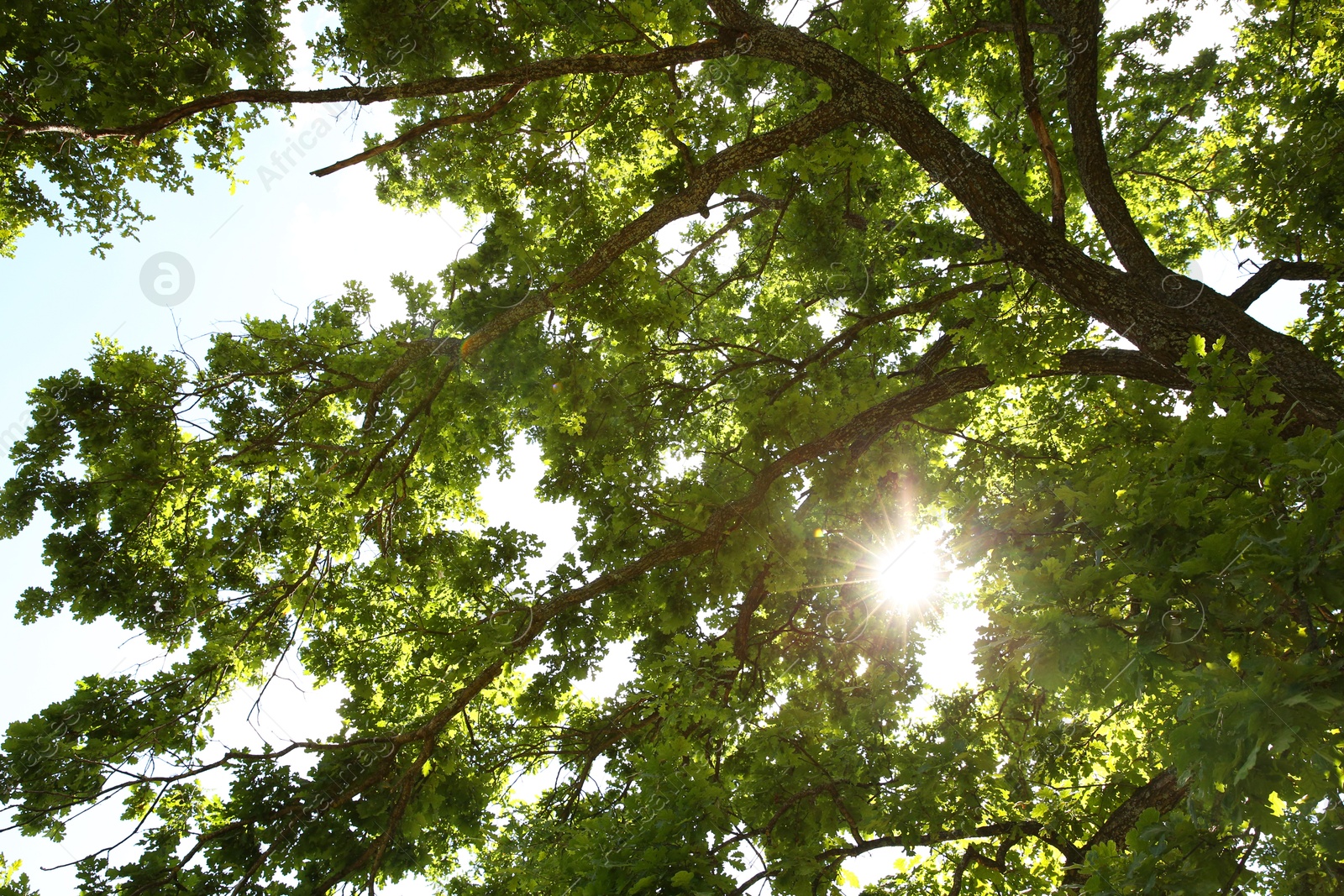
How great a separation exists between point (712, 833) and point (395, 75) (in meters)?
7.60

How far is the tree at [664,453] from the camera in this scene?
15.4 feet

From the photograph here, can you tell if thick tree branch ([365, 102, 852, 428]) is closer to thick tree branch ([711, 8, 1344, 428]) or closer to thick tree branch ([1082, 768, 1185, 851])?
thick tree branch ([711, 8, 1344, 428])

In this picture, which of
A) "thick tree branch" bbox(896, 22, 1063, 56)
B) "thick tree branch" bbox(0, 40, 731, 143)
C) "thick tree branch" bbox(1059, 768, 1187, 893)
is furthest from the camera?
"thick tree branch" bbox(896, 22, 1063, 56)

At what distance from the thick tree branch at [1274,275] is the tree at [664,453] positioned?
1.7 inches

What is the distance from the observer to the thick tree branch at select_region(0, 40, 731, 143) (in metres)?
5.04

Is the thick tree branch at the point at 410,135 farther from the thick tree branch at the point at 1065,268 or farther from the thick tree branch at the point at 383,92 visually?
the thick tree branch at the point at 1065,268

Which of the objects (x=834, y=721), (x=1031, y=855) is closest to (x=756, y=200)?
(x=834, y=721)

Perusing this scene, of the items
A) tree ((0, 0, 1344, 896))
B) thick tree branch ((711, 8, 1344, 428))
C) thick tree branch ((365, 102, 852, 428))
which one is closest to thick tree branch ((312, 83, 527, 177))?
tree ((0, 0, 1344, 896))

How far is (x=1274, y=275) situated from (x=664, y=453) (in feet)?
21.0

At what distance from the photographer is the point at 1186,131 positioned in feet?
31.4

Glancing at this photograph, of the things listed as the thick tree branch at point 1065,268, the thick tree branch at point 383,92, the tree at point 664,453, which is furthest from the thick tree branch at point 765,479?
the thick tree branch at point 383,92

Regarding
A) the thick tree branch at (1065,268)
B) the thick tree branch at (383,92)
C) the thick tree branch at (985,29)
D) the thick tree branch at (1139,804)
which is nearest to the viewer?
the thick tree branch at (1065,268)

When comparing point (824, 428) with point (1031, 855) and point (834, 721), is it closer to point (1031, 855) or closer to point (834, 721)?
point (834, 721)

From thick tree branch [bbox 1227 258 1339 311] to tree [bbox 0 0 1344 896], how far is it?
4cm
